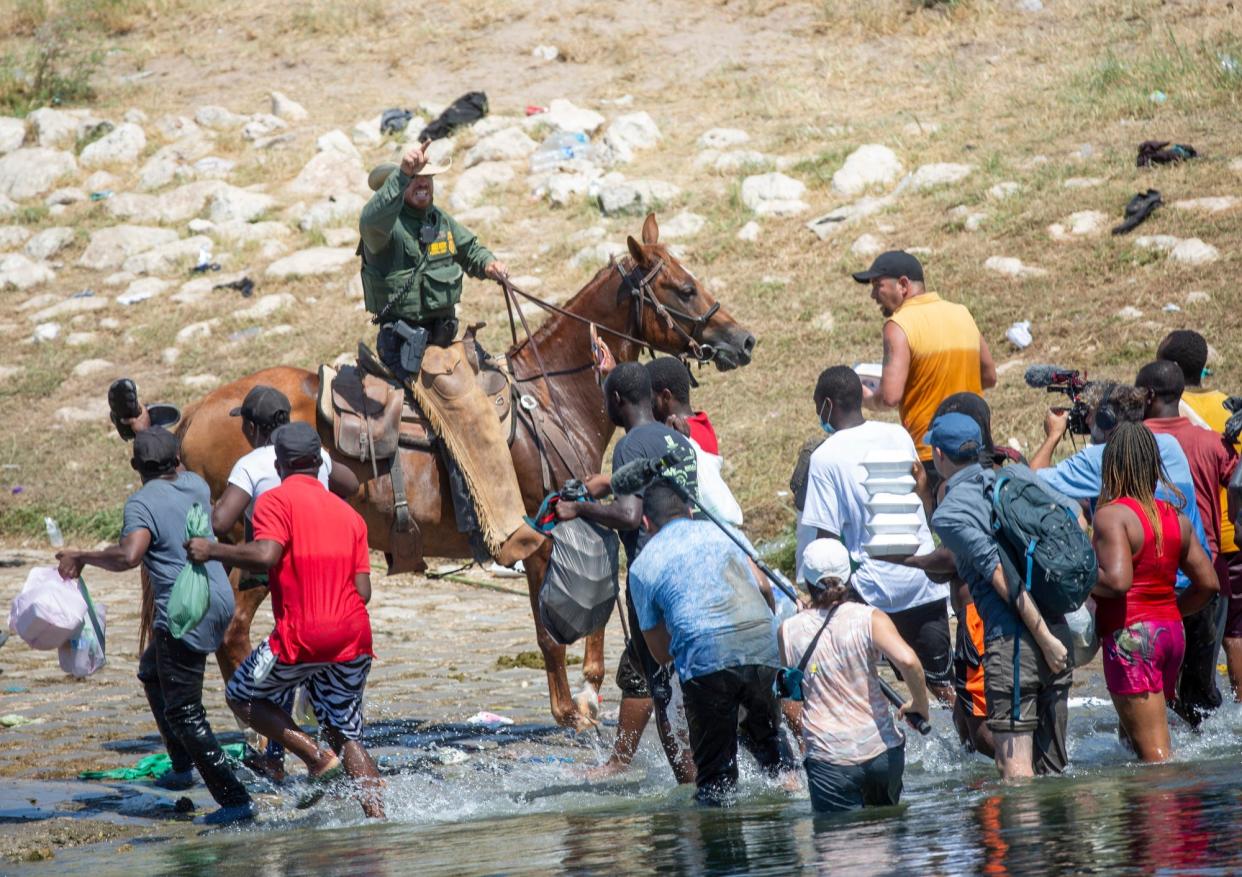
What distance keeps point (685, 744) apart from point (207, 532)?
7.67 ft

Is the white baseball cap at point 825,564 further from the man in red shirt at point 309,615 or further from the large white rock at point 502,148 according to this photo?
the large white rock at point 502,148

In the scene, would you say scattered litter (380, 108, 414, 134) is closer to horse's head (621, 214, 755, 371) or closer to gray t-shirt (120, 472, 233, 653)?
horse's head (621, 214, 755, 371)

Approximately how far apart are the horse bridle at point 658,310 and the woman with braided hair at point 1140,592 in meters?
3.63

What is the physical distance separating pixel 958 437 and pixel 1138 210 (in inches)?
470

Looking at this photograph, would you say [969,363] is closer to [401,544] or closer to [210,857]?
[401,544]

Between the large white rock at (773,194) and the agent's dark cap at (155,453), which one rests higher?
the large white rock at (773,194)

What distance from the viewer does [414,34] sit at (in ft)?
91.1

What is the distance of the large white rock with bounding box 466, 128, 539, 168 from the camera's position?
23.1 metres

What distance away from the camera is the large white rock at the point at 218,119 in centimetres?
2555

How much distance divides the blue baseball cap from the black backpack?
0.21 meters

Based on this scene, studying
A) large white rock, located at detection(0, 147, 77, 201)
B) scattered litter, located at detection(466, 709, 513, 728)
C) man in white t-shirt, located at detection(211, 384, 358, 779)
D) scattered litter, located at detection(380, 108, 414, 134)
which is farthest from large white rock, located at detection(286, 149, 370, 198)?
man in white t-shirt, located at detection(211, 384, 358, 779)

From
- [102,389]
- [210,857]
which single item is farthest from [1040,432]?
[102,389]

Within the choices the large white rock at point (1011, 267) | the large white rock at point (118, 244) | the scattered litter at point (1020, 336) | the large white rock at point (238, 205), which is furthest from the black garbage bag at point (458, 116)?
the scattered litter at point (1020, 336)

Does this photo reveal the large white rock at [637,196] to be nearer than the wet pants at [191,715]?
No
